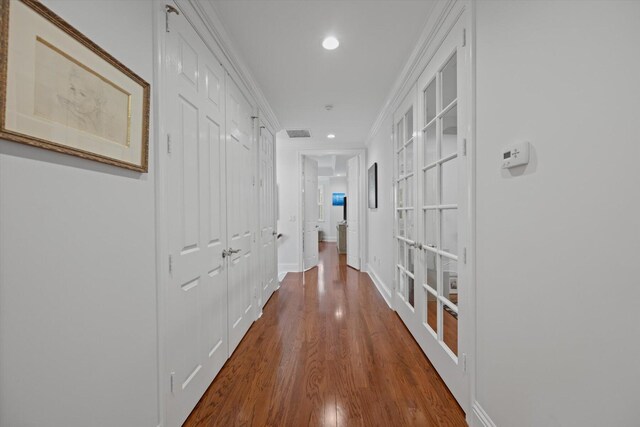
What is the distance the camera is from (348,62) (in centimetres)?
243

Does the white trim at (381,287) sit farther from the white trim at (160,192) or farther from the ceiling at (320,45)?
the white trim at (160,192)

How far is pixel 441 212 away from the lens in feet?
6.22

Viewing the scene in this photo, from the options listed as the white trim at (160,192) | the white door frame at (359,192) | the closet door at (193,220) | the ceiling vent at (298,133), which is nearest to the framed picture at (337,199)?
the white door frame at (359,192)

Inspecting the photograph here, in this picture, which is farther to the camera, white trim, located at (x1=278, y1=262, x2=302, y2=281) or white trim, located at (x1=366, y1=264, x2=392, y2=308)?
white trim, located at (x1=278, y1=262, x2=302, y2=281)

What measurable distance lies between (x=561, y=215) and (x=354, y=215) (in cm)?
471

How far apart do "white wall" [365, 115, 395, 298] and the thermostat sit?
213 cm

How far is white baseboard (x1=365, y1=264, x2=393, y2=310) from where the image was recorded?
3473 millimetres

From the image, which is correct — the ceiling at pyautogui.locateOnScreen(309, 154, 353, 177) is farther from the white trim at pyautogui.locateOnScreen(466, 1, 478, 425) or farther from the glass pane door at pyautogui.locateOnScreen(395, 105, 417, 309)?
the white trim at pyautogui.locateOnScreen(466, 1, 478, 425)

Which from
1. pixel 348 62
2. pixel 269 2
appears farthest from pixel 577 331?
pixel 348 62

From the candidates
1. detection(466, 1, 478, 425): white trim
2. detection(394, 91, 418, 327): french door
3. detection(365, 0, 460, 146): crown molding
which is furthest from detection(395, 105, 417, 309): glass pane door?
detection(466, 1, 478, 425): white trim

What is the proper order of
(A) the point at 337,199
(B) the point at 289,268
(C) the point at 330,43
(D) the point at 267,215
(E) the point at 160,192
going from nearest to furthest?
(E) the point at 160,192
(C) the point at 330,43
(D) the point at 267,215
(B) the point at 289,268
(A) the point at 337,199

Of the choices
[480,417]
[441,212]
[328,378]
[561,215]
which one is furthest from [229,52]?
[480,417]

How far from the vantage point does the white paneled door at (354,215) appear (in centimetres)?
542

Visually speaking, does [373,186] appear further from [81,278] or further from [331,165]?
[81,278]
